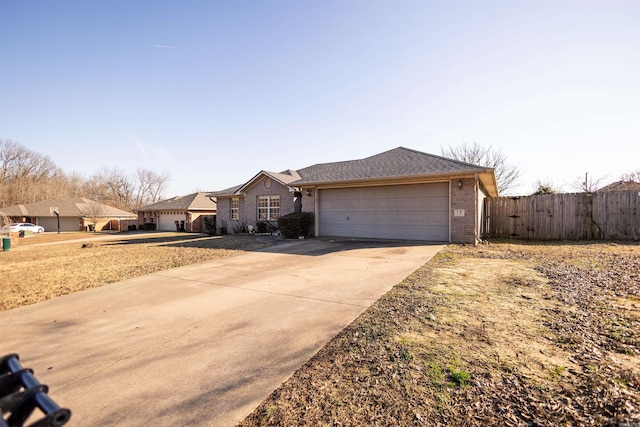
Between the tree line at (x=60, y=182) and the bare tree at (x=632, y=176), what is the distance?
66.0 m

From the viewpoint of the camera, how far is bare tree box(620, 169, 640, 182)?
72.2 ft

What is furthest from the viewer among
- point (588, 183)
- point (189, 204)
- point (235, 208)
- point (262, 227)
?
point (189, 204)

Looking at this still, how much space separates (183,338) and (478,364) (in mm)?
3425

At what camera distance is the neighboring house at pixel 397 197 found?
1141cm

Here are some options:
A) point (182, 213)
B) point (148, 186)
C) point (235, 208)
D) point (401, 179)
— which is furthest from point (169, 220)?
point (148, 186)

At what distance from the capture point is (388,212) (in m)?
13.1

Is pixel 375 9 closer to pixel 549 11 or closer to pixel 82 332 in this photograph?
pixel 549 11

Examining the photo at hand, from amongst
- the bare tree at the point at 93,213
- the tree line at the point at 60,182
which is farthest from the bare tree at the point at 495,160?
the tree line at the point at 60,182

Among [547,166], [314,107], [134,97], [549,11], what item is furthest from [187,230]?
[547,166]

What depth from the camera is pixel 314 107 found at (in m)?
14.7

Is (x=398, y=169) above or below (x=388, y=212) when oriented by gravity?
above

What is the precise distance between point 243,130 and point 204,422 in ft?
56.5

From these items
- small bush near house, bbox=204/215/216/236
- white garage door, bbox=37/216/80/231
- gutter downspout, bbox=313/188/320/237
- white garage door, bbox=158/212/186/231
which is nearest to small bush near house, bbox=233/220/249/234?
small bush near house, bbox=204/215/216/236

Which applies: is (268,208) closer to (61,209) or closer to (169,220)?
(169,220)
